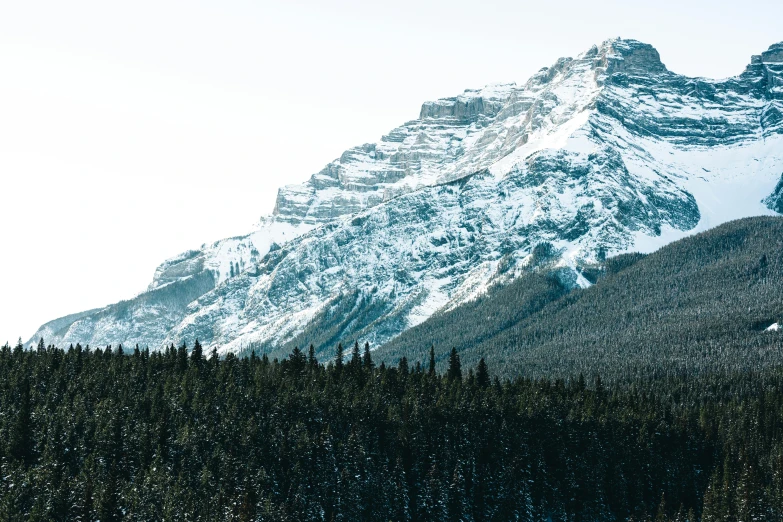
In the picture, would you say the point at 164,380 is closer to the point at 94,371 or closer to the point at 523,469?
the point at 94,371

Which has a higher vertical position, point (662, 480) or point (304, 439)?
point (304, 439)

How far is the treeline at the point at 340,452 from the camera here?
482 ft

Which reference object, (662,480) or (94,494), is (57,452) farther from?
(662,480)

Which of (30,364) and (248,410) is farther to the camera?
(30,364)

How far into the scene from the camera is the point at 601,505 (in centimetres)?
17862

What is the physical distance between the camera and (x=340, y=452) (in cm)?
16788

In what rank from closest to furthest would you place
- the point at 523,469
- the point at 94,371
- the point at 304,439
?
the point at 304,439 < the point at 523,469 < the point at 94,371

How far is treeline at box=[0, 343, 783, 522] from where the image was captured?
482 feet

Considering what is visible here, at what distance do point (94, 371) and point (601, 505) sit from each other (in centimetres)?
8551

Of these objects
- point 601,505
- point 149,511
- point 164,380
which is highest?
point 164,380

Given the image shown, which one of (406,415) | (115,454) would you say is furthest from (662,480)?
(115,454)

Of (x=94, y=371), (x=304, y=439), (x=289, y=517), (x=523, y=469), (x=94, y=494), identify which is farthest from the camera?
(x=94, y=371)

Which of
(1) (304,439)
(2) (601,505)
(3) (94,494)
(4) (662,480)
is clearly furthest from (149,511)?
(4) (662,480)

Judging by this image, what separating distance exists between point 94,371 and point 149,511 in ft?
190
